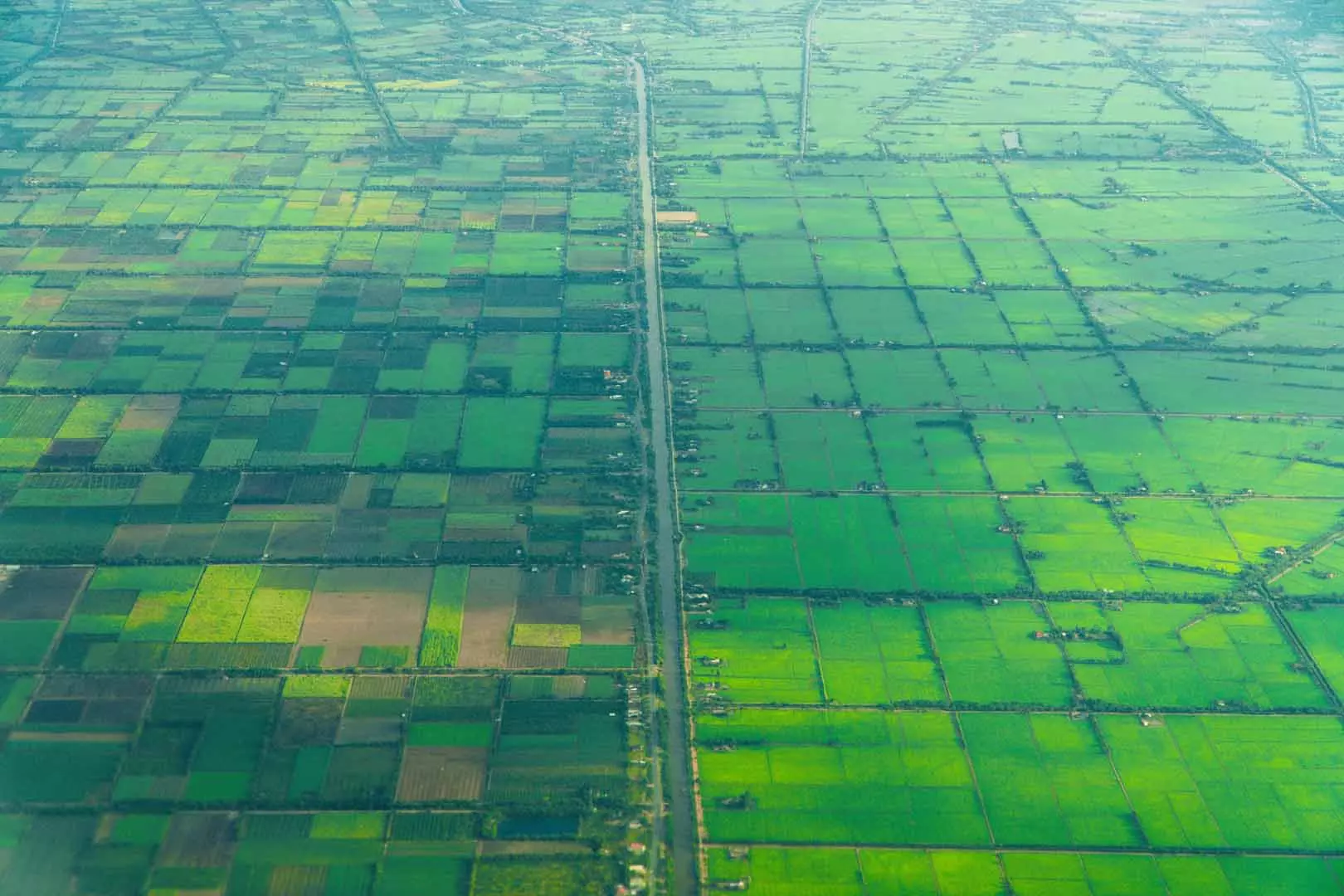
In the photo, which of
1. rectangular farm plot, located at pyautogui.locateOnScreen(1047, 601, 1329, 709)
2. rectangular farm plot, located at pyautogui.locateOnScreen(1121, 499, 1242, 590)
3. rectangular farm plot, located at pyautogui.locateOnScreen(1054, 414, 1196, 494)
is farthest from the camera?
rectangular farm plot, located at pyautogui.locateOnScreen(1054, 414, 1196, 494)

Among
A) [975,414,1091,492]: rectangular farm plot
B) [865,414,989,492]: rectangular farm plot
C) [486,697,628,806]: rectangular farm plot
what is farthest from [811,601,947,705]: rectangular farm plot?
[975,414,1091,492]: rectangular farm plot

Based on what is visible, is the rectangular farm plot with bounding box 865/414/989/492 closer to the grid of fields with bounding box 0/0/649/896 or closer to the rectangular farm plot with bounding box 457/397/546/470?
the grid of fields with bounding box 0/0/649/896

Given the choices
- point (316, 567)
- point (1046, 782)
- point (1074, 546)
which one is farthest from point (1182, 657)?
point (316, 567)

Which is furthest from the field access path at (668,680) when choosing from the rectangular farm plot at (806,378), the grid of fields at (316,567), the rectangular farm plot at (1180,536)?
the rectangular farm plot at (1180,536)

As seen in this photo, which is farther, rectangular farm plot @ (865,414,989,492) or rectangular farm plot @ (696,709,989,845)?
rectangular farm plot @ (865,414,989,492)

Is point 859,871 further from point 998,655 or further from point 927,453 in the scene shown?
point 927,453

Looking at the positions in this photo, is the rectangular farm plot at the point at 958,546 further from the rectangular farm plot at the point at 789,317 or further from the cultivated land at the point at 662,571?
the rectangular farm plot at the point at 789,317

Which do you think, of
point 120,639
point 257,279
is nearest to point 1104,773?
point 120,639
